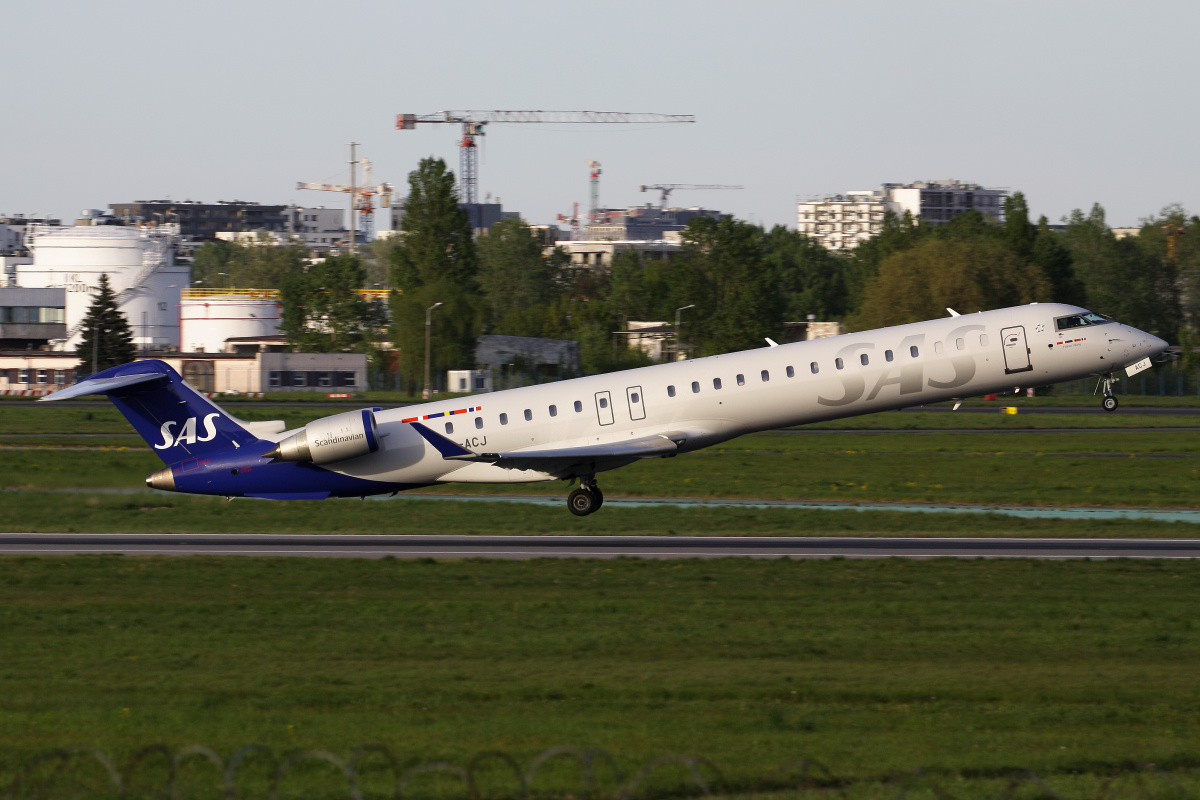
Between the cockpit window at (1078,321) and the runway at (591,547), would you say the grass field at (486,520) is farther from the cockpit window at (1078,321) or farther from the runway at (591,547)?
the cockpit window at (1078,321)

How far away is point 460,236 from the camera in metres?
113

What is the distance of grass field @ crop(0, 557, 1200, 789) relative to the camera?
14.8 meters

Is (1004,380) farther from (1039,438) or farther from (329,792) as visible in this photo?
(1039,438)

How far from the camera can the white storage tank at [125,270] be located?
411 ft

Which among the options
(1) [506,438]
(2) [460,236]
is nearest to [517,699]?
(1) [506,438]

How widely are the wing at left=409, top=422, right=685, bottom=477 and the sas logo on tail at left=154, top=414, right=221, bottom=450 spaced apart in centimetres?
475

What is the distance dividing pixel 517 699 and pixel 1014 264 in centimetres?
8872

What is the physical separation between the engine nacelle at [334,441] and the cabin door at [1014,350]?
46.9ft

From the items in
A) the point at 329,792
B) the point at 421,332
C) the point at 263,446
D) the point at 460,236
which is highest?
the point at 460,236

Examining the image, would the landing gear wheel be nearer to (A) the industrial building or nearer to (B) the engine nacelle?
(B) the engine nacelle

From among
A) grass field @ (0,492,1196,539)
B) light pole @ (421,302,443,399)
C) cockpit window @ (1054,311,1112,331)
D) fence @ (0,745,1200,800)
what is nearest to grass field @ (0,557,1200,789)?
fence @ (0,745,1200,800)

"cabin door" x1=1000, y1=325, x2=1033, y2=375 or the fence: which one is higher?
"cabin door" x1=1000, y1=325, x2=1033, y2=375

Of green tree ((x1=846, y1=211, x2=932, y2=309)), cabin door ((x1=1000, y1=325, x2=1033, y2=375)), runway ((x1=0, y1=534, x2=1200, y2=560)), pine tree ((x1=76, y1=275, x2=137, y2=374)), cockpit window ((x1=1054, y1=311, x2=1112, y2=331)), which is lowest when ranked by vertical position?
runway ((x1=0, y1=534, x2=1200, y2=560))

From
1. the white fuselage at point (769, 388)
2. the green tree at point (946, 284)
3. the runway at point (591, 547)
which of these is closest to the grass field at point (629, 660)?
the runway at point (591, 547)
